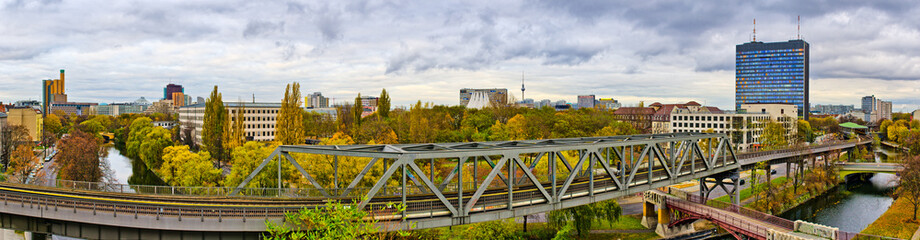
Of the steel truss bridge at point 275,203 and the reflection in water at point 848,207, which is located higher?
the steel truss bridge at point 275,203

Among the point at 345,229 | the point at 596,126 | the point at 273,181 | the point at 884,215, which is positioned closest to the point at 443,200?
the point at 345,229

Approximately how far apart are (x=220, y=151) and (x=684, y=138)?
212 feet

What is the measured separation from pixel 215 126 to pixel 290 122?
→ 24.7 metres

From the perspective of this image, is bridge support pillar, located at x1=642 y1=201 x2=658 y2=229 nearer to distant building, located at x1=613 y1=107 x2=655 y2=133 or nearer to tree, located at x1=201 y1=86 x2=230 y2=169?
tree, located at x1=201 y1=86 x2=230 y2=169

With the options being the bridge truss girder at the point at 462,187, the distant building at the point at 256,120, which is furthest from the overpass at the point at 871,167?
→ the distant building at the point at 256,120

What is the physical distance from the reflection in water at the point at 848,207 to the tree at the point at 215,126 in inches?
2951

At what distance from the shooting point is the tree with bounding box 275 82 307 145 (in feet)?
208

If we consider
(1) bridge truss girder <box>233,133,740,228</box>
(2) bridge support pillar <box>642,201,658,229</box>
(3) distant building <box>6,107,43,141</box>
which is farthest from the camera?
(3) distant building <box>6,107,43,141</box>

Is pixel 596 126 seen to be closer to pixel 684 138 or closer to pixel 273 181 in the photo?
pixel 684 138

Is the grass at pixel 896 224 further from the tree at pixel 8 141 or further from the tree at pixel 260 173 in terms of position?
the tree at pixel 8 141

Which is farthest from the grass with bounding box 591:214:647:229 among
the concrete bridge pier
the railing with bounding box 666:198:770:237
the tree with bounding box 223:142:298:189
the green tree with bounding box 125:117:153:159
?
the green tree with bounding box 125:117:153:159

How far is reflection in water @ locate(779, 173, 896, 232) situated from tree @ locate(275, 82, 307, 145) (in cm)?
5656

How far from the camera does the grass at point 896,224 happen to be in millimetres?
44469

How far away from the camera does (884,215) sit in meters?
52.2
